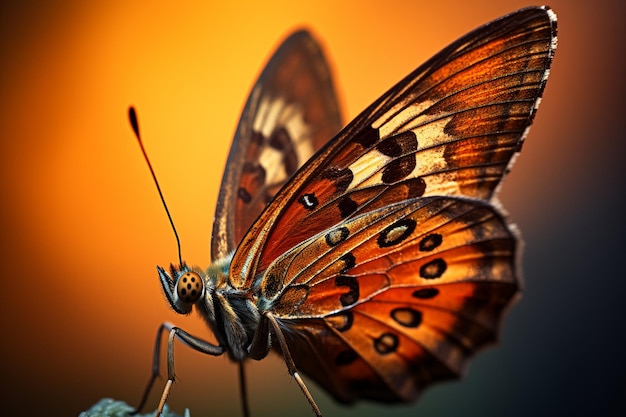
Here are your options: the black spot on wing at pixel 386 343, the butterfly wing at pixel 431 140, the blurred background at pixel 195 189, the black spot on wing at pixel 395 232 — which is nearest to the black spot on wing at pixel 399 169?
the butterfly wing at pixel 431 140

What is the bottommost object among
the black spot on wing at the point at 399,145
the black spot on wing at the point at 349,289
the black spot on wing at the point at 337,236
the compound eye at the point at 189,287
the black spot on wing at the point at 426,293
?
the black spot on wing at the point at 426,293

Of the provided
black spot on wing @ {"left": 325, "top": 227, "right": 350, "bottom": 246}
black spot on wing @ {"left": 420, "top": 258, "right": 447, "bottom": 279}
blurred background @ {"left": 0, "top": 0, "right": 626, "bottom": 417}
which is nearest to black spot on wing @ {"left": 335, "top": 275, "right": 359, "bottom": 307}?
black spot on wing @ {"left": 325, "top": 227, "right": 350, "bottom": 246}

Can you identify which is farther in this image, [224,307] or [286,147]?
[286,147]

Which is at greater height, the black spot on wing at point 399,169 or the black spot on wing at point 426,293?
the black spot on wing at point 399,169

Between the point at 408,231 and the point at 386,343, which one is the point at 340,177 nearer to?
the point at 408,231

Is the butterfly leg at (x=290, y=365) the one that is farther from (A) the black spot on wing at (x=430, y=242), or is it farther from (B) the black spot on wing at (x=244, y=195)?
(B) the black spot on wing at (x=244, y=195)

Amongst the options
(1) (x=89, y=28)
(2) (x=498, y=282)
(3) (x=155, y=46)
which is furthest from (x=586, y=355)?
(1) (x=89, y=28)

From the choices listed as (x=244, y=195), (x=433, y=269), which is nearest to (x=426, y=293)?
(x=433, y=269)

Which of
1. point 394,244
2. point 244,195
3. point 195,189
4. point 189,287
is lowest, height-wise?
point 394,244
